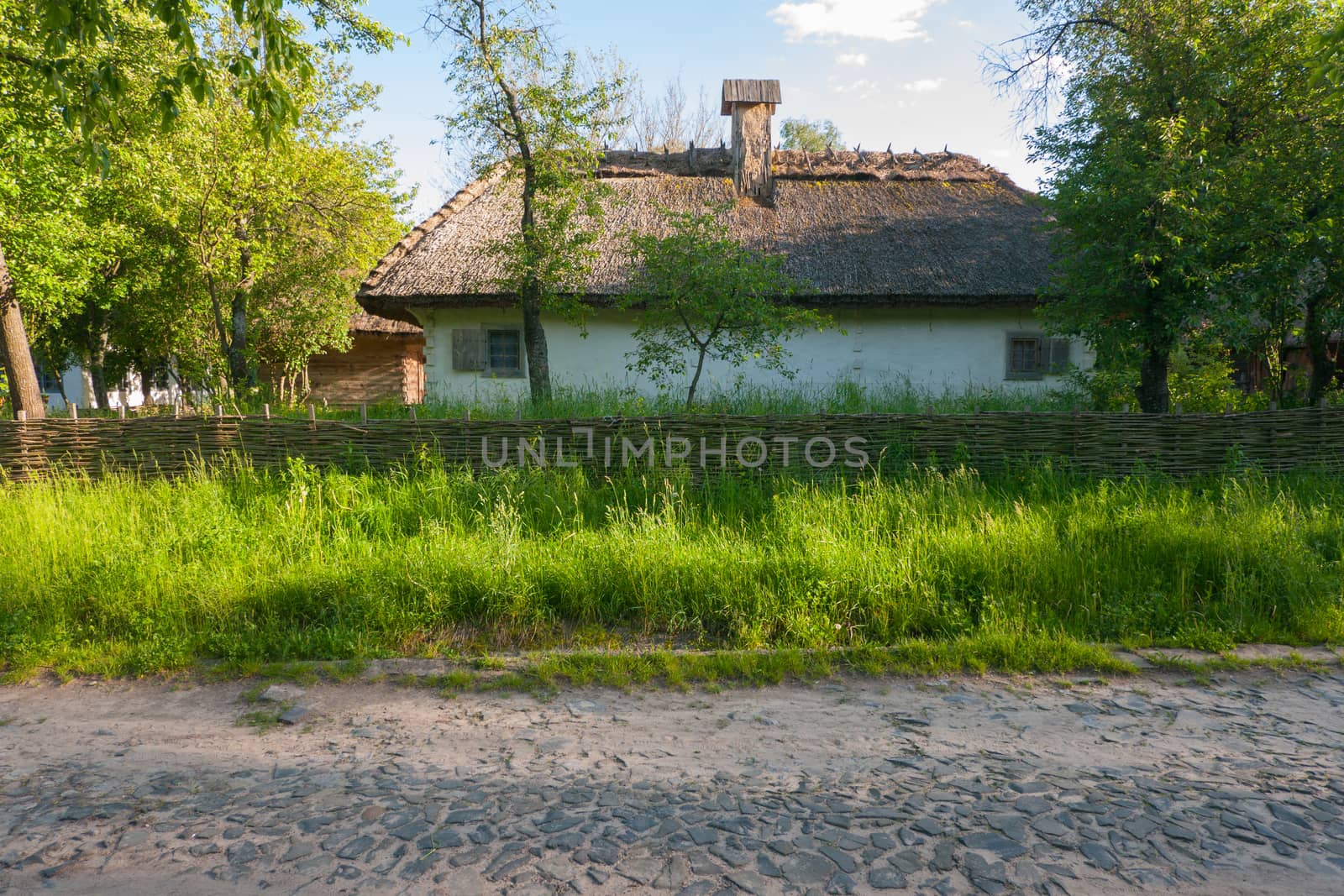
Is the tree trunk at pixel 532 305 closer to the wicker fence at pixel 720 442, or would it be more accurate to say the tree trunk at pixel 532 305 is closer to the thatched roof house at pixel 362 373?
the wicker fence at pixel 720 442

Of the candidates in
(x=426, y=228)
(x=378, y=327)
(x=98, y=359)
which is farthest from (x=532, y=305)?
(x=98, y=359)

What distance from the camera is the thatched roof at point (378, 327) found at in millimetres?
20656

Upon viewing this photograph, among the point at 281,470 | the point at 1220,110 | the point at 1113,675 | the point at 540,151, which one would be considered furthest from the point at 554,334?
the point at 1113,675

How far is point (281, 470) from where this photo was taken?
23.5 feet

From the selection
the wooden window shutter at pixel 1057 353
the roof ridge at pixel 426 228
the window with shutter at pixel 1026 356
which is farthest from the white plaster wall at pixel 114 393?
the wooden window shutter at pixel 1057 353

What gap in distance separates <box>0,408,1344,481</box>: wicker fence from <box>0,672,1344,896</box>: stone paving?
3106 millimetres

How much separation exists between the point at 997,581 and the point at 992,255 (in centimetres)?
1026

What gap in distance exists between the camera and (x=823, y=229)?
588 inches

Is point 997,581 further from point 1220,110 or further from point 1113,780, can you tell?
point 1220,110

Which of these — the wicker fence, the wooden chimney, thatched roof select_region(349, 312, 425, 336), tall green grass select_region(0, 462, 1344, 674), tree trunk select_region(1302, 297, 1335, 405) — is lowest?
tall green grass select_region(0, 462, 1344, 674)

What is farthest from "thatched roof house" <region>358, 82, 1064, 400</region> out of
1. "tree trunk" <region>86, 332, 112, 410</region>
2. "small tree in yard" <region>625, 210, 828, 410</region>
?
"tree trunk" <region>86, 332, 112, 410</region>

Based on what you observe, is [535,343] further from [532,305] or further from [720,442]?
[720,442]

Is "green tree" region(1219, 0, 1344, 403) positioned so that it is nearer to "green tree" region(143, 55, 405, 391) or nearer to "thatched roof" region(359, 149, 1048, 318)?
"thatched roof" region(359, 149, 1048, 318)

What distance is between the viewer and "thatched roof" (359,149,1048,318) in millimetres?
13227
